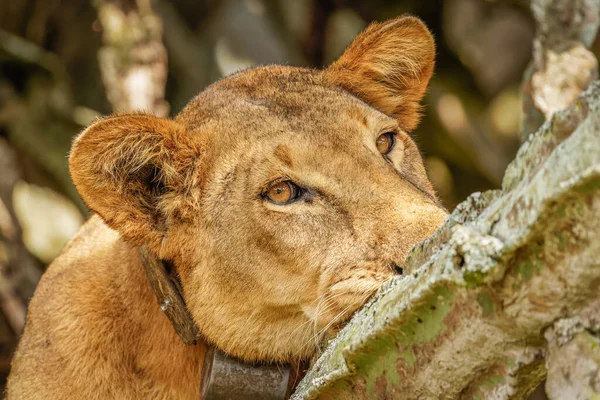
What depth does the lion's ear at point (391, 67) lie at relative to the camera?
3.86 m

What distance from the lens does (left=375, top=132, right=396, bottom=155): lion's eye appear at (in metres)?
3.46

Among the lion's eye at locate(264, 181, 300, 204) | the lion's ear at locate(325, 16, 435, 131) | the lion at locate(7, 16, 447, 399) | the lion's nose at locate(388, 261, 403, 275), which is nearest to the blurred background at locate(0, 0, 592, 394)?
the lion's ear at locate(325, 16, 435, 131)

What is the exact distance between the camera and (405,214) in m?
2.84

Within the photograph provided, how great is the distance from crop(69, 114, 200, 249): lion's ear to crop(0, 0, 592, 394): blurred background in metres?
5.65

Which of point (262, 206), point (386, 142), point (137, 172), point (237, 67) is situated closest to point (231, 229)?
point (262, 206)

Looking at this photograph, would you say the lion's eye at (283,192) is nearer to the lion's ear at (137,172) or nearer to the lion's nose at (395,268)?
the lion's ear at (137,172)

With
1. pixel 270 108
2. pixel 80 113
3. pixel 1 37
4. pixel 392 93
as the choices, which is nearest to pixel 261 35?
pixel 80 113

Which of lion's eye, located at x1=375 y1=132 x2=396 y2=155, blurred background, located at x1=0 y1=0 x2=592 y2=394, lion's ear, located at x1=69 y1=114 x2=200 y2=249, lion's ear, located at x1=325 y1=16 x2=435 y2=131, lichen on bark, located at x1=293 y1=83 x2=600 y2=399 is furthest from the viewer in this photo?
blurred background, located at x1=0 y1=0 x2=592 y2=394

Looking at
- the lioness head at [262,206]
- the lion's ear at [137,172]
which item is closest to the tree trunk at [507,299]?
the lioness head at [262,206]

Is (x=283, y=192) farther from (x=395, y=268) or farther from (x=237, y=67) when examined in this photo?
(x=237, y=67)

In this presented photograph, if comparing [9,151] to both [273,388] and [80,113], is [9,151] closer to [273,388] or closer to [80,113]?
[80,113]

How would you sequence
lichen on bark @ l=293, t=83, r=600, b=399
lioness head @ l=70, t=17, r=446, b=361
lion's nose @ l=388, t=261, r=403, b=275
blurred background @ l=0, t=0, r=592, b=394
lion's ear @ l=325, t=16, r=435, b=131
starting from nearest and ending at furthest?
1. lichen on bark @ l=293, t=83, r=600, b=399
2. lion's nose @ l=388, t=261, r=403, b=275
3. lioness head @ l=70, t=17, r=446, b=361
4. lion's ear @ l=325, t=16, r=435, b=131
5. blurred background @ l=0, t=0, r=592, b=394

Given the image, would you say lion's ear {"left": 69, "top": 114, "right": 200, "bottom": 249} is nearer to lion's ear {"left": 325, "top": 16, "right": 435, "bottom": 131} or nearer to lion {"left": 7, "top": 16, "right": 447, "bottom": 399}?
lion {"left": 7, "top": 16, "right": 447, "bottom": 399}

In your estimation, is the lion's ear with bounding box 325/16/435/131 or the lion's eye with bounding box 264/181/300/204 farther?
the lion's ear with bounding box 325/16/435/131
